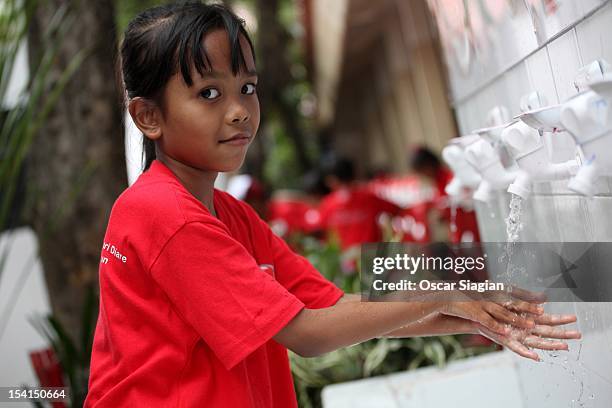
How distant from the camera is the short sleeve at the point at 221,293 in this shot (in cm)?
137

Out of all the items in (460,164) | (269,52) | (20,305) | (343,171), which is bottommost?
(20,305)

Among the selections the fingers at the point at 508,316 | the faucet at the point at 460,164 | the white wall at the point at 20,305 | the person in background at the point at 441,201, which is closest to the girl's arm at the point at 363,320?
the fingers at the point at 508,316

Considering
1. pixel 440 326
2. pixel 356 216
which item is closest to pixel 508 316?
pixel 440 326

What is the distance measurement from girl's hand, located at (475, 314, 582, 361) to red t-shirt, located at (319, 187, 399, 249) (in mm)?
4713

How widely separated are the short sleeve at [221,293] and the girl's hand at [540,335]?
37 centimetres

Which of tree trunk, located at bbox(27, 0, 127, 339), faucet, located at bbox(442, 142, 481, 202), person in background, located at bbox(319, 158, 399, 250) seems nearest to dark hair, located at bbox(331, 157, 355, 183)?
person in background, located at bbox(319, 158, 399, 250)

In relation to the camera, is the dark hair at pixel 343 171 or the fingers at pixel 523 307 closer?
the fingers at pixel 523 307

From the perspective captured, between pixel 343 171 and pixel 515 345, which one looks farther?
pixel 343 171

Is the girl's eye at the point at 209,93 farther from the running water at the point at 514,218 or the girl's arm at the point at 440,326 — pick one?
the running water at the point at 514,218

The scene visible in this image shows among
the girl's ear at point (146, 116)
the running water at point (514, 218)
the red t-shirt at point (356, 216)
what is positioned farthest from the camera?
the red t-shirt at point (356, 216)

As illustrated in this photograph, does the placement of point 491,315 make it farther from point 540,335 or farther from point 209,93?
point 209,93

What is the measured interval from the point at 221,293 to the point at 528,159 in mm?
652

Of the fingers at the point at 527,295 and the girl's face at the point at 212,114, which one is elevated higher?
the girl's face at the point at 212,114

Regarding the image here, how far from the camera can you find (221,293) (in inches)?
54.5
